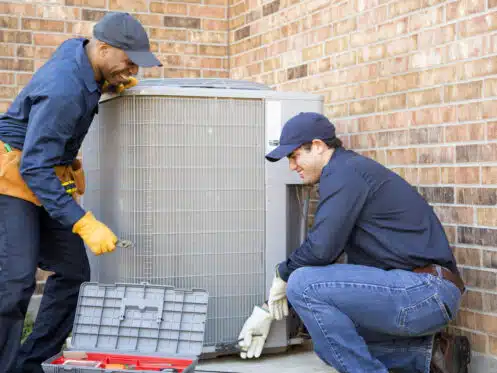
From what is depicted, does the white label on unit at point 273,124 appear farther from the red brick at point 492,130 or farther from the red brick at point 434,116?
the red brick at point 492,130

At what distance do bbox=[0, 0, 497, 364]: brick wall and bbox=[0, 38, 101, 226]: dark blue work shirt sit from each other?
1538 millimetres

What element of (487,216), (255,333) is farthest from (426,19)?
(255,333)

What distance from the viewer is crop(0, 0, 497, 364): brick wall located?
11.8 feet

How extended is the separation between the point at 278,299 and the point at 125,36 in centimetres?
147

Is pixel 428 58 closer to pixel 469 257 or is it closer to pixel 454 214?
pixel 454 214

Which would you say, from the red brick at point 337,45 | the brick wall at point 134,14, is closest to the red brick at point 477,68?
the red brick at point 337,45

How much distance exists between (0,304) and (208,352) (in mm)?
1067

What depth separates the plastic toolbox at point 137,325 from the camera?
11.8 feet

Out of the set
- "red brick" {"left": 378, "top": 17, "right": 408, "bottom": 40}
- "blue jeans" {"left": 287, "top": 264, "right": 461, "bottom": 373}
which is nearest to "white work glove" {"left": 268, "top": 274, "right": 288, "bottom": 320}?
"blue jeans" {"left": 287, "top": 264, "right": 461, "bottom": 373}

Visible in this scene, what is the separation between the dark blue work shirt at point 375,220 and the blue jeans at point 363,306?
0.09m

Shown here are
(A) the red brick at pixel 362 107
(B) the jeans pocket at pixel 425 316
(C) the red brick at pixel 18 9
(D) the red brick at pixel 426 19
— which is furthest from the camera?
(C) the red brick at pixel 18 9

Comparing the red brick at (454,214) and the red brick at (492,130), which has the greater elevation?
the red brick at (492,130)

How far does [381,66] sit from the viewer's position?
13.8 ft

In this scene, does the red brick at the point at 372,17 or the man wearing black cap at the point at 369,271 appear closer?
the man wearing black cap at the point at 369,271
